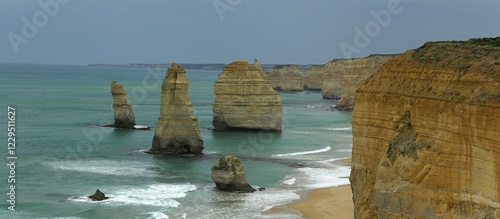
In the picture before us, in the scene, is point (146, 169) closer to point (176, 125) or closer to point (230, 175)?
point (176, 125)

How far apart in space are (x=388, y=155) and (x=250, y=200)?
15.4 meters

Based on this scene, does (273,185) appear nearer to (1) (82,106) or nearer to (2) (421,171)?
(2) (421,171)

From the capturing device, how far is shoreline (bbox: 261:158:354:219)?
3472 centimetres

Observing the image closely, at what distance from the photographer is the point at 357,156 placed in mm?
26062

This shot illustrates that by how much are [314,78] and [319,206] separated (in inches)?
5784

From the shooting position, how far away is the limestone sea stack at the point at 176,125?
5262 cm

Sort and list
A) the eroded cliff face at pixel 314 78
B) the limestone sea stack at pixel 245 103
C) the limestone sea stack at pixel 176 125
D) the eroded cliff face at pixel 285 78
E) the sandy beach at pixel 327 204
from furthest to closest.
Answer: the eroded cliff face at pixel 314 78 < the eroded cliff face at pixel 285 78 < the limestone sea stack at pixel 245 103 < the limestone sea stack at pixel 176 125 < the sandy beach at pixel 327 204

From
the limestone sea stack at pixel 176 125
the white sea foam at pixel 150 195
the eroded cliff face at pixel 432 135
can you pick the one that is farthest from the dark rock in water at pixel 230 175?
the limestone sea stack at pixel 176 125

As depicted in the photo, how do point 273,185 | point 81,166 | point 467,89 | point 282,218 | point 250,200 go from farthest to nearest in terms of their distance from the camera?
point 81,166 < point 273,185 < point 250,200 < point 282,218 < point 467,89

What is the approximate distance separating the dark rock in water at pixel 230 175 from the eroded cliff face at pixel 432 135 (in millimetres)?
13344

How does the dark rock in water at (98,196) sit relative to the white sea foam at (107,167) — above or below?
below

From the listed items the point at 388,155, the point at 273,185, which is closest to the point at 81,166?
the point at 273,185

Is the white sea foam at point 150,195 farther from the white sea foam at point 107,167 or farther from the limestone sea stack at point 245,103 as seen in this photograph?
the limestone sea stack at point 245,103

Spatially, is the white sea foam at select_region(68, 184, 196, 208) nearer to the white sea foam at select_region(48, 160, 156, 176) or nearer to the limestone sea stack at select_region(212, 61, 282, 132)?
the white sea foam at select_region(48, 160, 156, 176)
